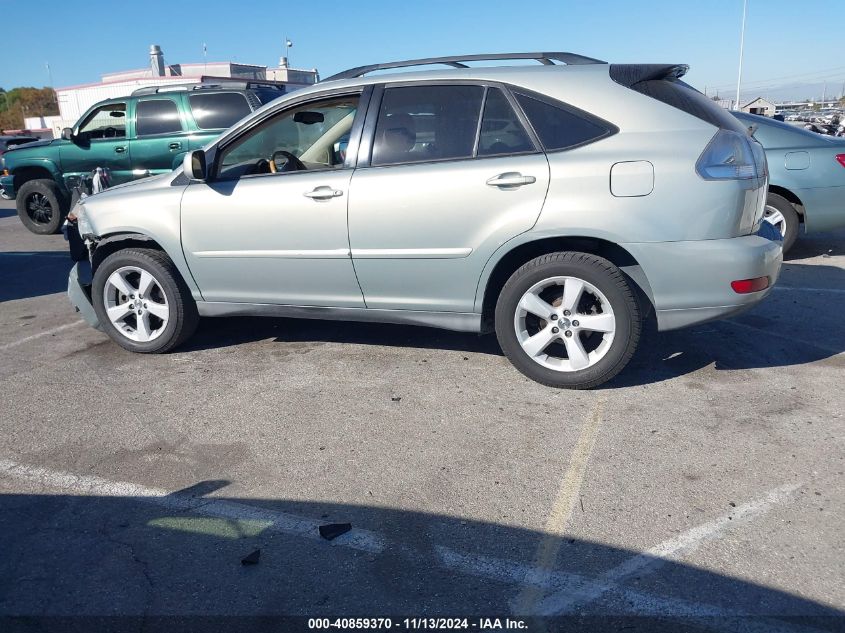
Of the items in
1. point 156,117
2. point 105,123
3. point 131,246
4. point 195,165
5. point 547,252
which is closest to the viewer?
point 547,252

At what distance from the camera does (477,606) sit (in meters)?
2.39

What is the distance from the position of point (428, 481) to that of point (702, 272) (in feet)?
6.05

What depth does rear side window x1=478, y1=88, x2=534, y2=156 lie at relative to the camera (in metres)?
3.98

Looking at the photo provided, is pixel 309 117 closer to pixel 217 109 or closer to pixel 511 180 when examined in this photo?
pixel 511 180

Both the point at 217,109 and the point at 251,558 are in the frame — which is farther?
the point at 217,109

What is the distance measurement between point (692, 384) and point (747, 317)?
4.96ft

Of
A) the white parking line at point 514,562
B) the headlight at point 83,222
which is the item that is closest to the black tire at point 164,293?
the headlight at point 83,222

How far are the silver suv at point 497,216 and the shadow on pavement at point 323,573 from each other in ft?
5.21

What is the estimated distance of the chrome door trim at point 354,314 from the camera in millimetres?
4270

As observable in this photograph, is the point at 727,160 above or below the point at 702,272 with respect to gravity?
above

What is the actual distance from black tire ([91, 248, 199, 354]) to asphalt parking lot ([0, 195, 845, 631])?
0.53ft

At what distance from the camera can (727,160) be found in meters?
3.68

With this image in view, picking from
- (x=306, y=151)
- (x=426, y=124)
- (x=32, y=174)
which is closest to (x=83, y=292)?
(x=306, y=151)

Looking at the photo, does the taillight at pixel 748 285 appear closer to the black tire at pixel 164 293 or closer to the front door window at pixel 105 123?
the black tire at pixel 164 293
